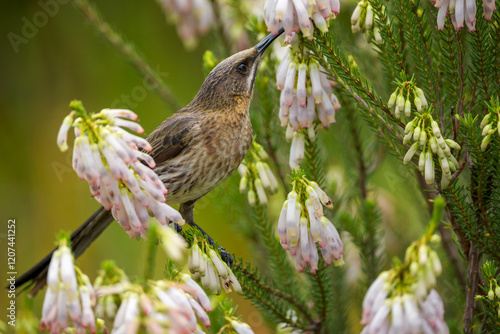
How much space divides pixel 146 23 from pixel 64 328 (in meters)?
3.90

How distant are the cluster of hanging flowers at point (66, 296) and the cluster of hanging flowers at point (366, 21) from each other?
1010 mm

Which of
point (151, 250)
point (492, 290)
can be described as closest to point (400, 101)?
point (492, 290)

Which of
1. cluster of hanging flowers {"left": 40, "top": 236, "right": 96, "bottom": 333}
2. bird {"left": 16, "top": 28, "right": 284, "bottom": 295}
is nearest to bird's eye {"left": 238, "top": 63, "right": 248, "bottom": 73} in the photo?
bird {"left": 16, "top": 28, "right": 284, "bottom": 295}

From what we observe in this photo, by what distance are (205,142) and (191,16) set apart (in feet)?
2.57

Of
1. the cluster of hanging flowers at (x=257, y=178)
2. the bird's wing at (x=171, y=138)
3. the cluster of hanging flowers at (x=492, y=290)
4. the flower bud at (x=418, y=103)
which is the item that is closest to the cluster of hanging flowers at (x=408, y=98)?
the flower bud at (x=418, y=103)

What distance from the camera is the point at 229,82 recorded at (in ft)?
7.63

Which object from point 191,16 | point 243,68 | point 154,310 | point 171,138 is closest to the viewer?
point 154,310

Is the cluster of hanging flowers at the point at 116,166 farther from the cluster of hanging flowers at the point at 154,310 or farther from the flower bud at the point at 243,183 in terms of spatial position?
the flower bud at the point at 243,183

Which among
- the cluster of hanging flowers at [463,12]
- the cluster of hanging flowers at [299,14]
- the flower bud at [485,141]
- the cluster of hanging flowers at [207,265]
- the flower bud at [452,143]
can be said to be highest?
the cluster of hanging flowers at [299,14]

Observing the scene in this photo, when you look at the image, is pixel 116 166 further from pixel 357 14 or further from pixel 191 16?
pixel 191 16

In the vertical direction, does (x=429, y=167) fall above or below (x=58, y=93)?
below

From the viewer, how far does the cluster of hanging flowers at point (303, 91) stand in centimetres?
153

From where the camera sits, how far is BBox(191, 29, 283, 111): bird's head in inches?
89.4

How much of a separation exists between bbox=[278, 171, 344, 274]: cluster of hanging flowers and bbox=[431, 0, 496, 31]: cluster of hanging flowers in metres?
0.52
